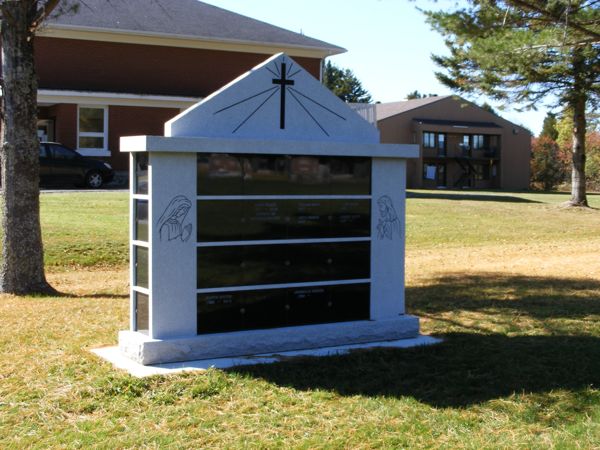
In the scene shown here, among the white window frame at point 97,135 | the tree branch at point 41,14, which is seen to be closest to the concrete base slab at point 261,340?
the tree branch at point 41,14

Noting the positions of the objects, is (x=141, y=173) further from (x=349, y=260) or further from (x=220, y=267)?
(x=349, y=260)

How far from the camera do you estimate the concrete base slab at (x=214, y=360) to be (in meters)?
6.12

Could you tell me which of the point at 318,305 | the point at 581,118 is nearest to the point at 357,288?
the point at 318,305

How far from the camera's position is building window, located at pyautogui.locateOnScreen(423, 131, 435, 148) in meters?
57.5

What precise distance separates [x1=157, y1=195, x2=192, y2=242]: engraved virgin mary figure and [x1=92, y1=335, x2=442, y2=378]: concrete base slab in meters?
0.99

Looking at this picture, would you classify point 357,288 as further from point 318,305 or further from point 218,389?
point 218,389

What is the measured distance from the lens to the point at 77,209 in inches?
745

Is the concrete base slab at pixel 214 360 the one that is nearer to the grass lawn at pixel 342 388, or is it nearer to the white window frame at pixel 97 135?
the grass lawn at pixel 342 388

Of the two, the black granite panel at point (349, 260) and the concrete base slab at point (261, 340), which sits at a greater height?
the black granite panel at point (349, 260)

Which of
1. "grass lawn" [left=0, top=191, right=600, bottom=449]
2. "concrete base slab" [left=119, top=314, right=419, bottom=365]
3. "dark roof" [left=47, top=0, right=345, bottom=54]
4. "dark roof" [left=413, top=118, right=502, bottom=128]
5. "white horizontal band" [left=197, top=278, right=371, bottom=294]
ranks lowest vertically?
"grass lawn" [left=0, top=191, right=600, bottom=449]

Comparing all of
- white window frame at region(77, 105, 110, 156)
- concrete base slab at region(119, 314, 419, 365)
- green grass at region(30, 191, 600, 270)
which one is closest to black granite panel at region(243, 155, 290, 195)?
concrete base slab at region(119, 314, 419, 365)

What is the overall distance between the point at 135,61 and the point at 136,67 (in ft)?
0.80

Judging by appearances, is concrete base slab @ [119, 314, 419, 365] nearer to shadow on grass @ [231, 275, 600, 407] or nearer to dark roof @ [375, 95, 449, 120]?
shadow on grass @ [231, 275, 600, 407]

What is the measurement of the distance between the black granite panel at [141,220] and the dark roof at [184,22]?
26.4 m
